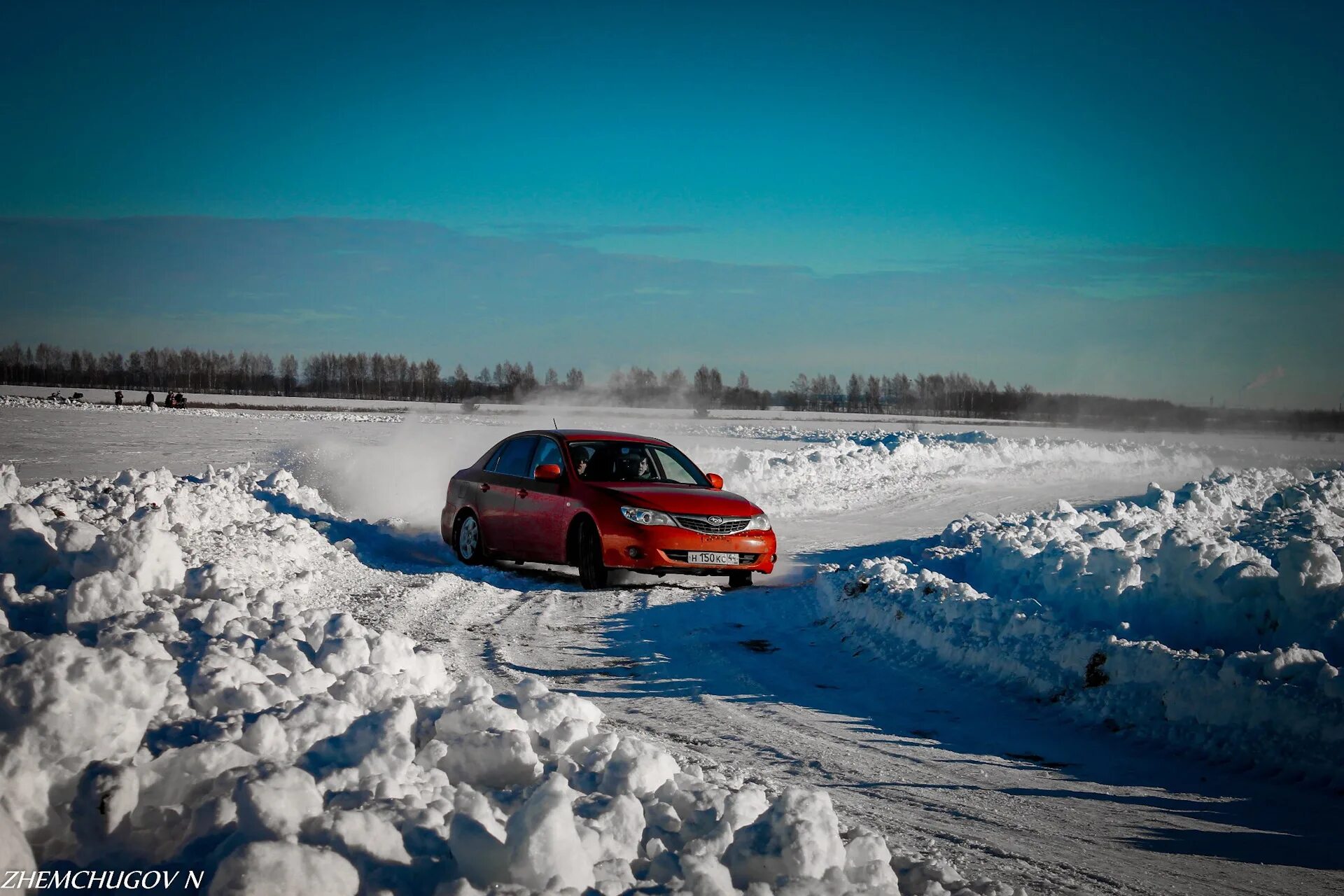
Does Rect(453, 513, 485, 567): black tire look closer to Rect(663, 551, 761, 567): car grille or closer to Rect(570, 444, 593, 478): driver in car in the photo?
Rect(570, 444, 593, 478): driver in car

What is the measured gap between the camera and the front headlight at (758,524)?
9.77 m

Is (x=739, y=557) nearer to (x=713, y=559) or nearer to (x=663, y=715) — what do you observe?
(x=713, y=559)

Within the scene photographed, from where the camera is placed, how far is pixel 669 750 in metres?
4.65

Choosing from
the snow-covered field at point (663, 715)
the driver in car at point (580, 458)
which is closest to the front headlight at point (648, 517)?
the snow-covered field at point (663, 715)

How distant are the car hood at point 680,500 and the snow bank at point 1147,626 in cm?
119

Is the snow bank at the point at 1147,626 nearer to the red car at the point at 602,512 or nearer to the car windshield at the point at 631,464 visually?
the red car at the point at 602,512

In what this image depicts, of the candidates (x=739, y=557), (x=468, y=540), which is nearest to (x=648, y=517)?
(x=739, y=557)

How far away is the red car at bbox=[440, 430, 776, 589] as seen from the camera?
9398 mm

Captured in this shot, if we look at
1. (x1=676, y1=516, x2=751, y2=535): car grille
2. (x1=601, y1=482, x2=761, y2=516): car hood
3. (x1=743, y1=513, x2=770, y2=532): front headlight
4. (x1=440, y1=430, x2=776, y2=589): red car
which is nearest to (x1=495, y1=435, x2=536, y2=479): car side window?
(x1=440, y1=430, x2=776, y2=589): red car

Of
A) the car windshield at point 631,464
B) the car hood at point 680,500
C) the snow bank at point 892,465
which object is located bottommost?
the snow bank at point 892,465

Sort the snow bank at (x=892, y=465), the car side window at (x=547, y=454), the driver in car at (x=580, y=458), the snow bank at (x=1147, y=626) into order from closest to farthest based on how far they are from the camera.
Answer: the snow bank at (x=1147, y=626) → the driver in car at (x=580, y=458) → the car side window at (x=547, y=454) → the snow bank at (x=892, y=465)

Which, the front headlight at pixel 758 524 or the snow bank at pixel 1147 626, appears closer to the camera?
the snow bank at pixel 1147 626

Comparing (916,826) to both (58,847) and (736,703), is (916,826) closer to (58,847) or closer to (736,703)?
(736,703)

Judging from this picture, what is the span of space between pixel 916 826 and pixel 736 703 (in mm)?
2006
